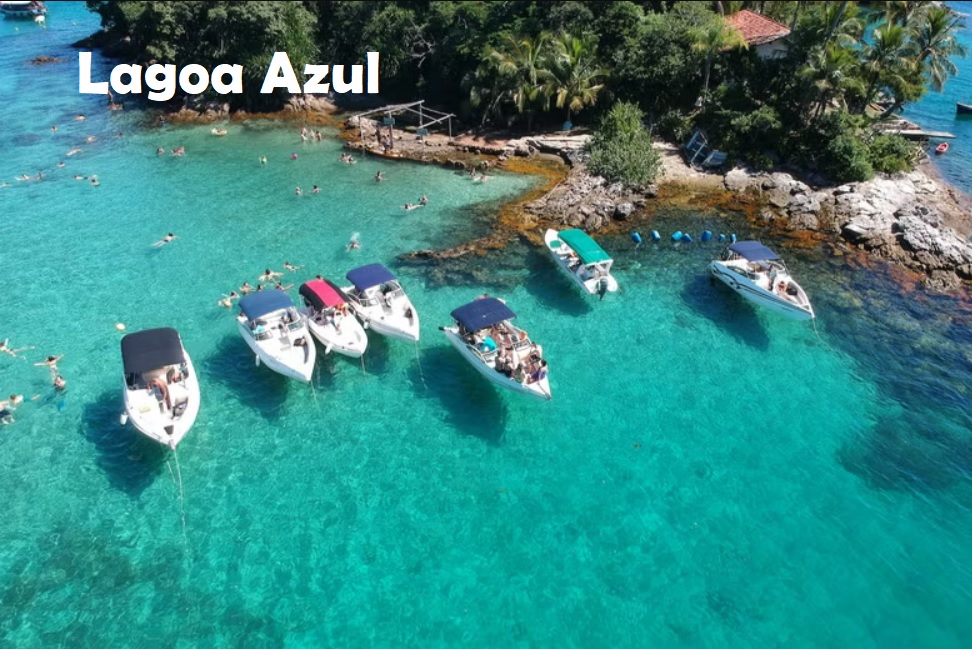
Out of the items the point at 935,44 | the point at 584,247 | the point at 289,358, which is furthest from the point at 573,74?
the point at 289,358

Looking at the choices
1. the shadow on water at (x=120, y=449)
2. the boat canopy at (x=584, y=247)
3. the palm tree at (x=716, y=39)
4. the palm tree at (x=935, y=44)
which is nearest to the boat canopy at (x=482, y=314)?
the boat canopy at (x=584, y=247)

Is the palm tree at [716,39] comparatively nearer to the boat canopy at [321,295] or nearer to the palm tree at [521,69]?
the palm tree at [521,69]

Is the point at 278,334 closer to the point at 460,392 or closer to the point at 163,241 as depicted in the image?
the point at 460,392

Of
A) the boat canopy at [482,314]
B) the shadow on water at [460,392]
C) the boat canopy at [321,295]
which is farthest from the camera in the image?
the boat canopy at [321,295]

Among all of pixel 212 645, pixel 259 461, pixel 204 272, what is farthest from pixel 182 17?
pixel 212 645

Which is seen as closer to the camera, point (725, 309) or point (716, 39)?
point (725, 309)

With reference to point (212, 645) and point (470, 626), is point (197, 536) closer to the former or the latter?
point (212, 645)

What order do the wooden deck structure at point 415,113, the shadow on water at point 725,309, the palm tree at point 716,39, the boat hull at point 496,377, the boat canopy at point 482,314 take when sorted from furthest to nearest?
1. the wooden deck structure at point 415,113
2. the palm tree at point 716,39
3. the shadow on water at point 725,309
4. the boat canopy at point 482,314
5. the boat hull at point 496,377
